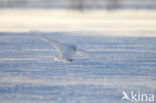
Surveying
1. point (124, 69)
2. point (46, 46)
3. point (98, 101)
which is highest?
point (46, 46)

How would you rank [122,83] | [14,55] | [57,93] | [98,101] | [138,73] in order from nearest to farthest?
[98,101] < [57,93] < [122,83] < [138,73] < [14,55]

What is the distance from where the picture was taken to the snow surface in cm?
555

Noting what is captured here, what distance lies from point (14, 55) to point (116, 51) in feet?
A: 7.48

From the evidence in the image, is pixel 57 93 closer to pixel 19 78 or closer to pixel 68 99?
pixel 68 99

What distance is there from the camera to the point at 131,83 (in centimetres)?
621

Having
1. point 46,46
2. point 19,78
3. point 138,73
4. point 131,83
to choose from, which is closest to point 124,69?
point 138,73

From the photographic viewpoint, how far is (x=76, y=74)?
679cm

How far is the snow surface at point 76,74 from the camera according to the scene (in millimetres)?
5555

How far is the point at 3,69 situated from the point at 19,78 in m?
0.83

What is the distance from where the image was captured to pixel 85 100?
532 cm

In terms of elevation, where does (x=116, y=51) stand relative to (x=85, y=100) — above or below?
above

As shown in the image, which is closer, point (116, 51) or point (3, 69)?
point (3, 69)

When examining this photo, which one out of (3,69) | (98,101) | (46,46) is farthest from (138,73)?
(46,46)

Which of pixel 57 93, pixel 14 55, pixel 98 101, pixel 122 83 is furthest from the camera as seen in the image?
pixel 14 55
